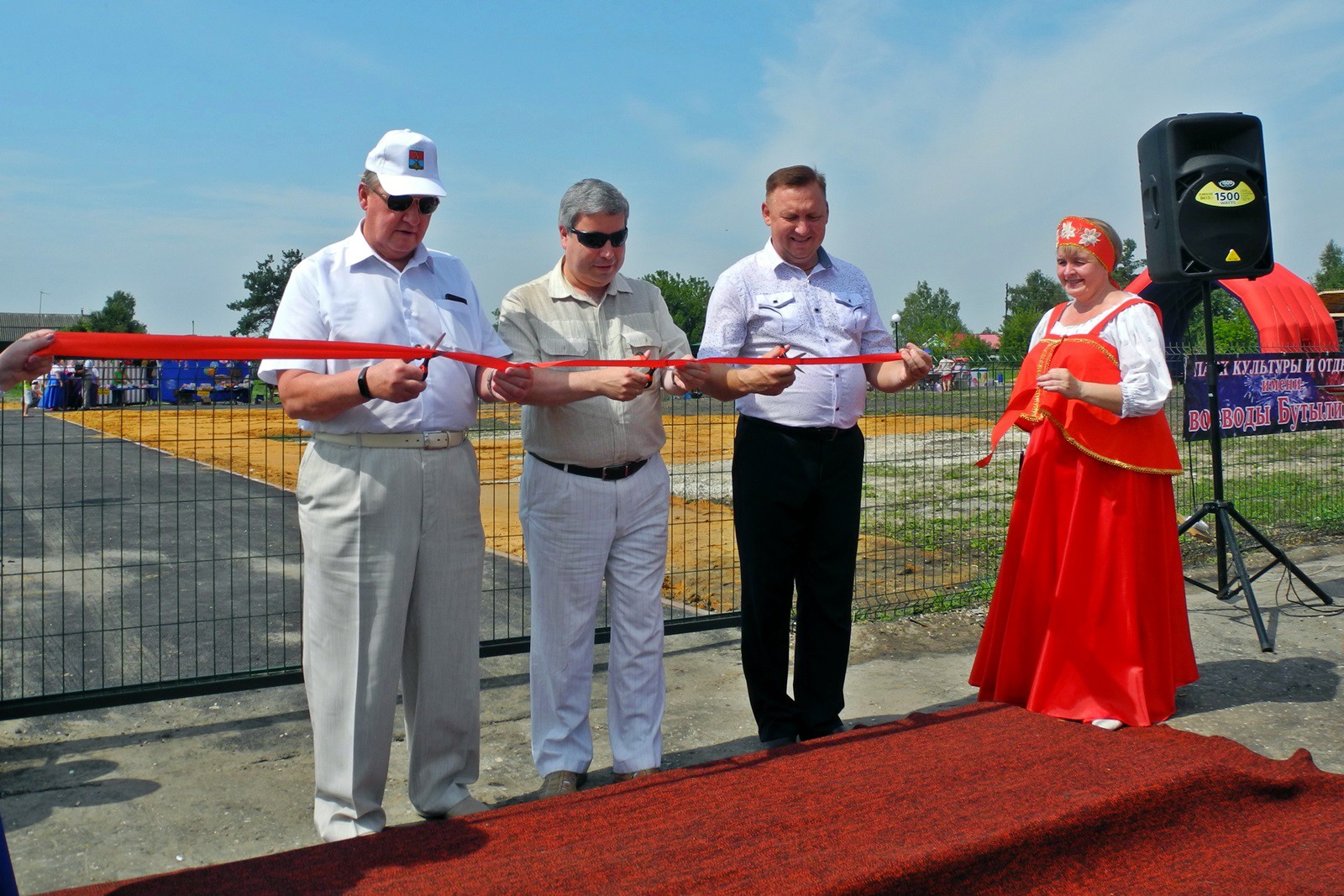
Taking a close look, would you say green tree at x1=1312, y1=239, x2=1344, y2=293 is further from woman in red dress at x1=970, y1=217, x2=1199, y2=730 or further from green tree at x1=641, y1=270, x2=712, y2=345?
woman in red dress at x1=970, y1=217, x2=1199, y2=730

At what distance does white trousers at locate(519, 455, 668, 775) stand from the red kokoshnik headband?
207 centimetres

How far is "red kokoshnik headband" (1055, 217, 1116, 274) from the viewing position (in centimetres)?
425

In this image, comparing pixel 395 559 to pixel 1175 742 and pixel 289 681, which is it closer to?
pixel 289 681

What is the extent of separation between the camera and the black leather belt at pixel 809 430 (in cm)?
391

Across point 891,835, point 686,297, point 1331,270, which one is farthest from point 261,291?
A: point 1331,270

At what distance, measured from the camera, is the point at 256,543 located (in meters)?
9.02

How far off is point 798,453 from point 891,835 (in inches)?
59.0

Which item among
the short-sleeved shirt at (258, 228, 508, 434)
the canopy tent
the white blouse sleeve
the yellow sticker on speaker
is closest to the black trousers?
the white blouse sleeve

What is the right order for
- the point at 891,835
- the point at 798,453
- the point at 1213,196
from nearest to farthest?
the point at 891,835
the point at 798,453
the point at 1213,196

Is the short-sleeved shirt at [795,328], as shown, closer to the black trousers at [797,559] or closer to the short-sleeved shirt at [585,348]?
the black trousers at [797,559]

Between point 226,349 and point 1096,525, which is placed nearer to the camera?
point 226,349

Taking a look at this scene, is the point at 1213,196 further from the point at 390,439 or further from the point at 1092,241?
the point at 390,439

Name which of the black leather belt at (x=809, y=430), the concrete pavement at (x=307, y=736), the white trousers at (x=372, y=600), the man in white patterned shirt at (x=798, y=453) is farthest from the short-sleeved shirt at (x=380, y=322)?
the concrete pavement at (x=307, y=736)

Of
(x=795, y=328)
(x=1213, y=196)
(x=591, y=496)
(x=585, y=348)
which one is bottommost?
(x=591, y=496)
